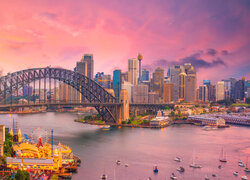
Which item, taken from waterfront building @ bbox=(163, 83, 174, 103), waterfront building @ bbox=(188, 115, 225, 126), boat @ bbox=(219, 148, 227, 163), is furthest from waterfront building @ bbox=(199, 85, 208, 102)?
boat @ bbox=(219, 148, 227, 163)

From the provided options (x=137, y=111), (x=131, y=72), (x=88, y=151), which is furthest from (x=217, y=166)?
(x=131, y=72)

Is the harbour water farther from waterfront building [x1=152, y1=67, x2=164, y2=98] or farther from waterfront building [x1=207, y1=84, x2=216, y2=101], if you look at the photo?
waterfront building [x1=207, y1=84, x2=216, y2=101]

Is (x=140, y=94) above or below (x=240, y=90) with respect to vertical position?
below

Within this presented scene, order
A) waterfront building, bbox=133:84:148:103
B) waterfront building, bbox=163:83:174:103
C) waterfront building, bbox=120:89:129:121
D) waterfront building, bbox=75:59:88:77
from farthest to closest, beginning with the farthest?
waterfront building, bbox=75:59:88:77 < waterfront building, bbox=163:83:174:103 < waterfront building, bbox=133:84:148:103 < waterfront building, bbox=120:89:129:121

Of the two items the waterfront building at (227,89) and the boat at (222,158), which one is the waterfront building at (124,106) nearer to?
the boat at (222,158)

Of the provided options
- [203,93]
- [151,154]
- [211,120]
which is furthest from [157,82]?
[151,154]

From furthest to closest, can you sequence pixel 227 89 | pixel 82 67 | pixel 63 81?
pixel 227 89 → pixel 82 67 → pixel 63 81

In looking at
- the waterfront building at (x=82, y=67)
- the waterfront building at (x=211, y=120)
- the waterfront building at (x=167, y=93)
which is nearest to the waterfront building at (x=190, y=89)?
the waterfront building at (x=167, y=93)

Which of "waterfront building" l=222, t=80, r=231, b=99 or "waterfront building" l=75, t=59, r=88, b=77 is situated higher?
→ "waterfront building" l=75, t=59, r=88, b=77

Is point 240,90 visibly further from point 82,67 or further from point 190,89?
Answer: point 82,67
